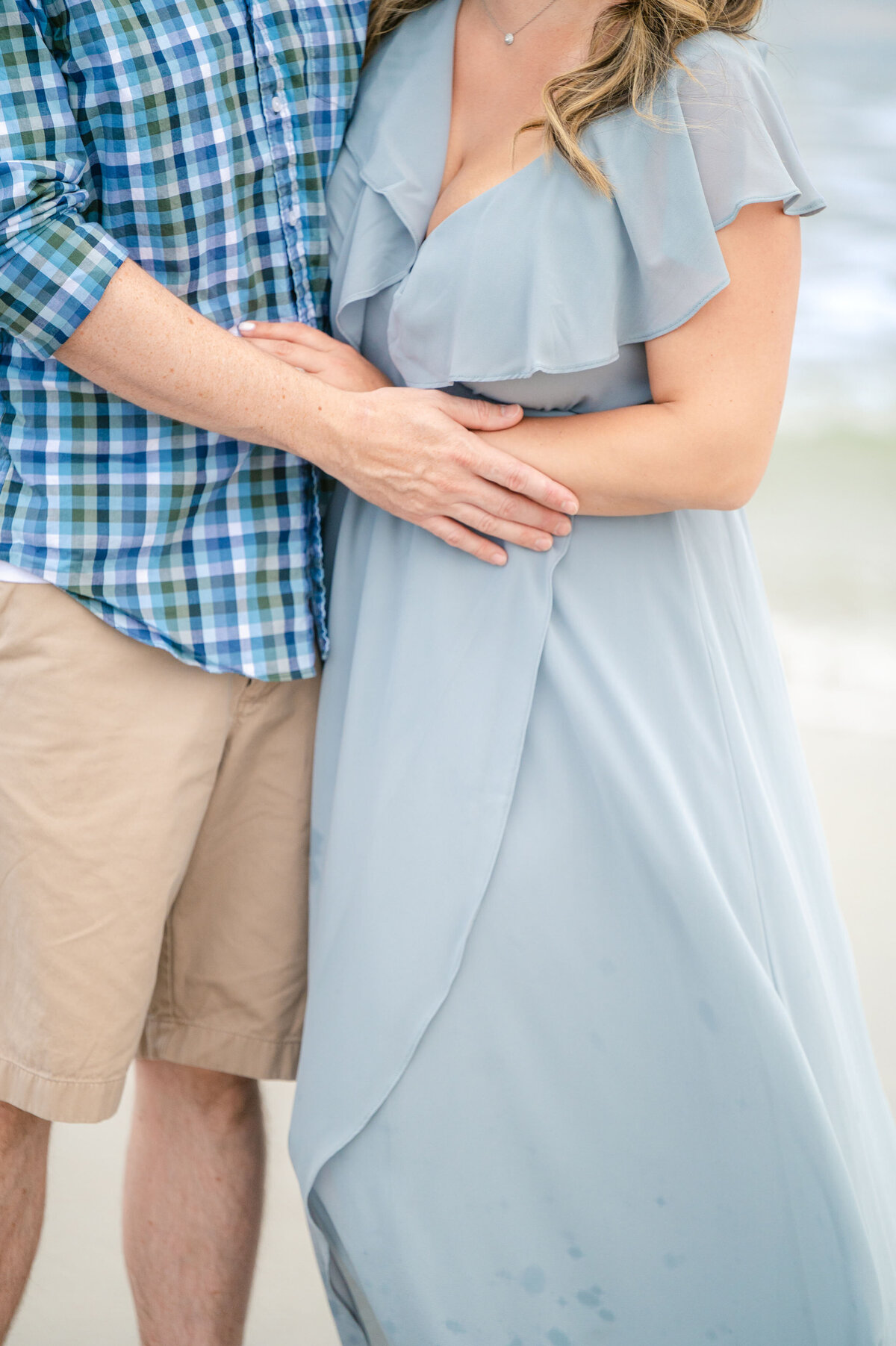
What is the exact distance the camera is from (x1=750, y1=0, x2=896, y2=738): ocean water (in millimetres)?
3475

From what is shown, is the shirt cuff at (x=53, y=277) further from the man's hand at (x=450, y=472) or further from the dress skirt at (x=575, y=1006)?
the dress skirt at (x=575, y=1006)

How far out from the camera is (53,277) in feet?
3.06

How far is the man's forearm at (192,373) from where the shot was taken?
0.96 metres

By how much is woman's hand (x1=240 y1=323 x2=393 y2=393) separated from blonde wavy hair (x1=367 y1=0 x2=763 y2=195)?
0.80ft

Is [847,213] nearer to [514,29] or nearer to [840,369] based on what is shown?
[840,369]

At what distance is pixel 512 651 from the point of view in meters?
1.00

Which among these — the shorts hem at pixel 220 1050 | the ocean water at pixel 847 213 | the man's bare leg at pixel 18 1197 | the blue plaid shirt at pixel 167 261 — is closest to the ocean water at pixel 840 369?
the ocean water at pixel 847 213

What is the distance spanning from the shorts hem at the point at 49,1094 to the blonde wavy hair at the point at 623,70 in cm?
90

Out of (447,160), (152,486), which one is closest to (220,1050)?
(152,486)

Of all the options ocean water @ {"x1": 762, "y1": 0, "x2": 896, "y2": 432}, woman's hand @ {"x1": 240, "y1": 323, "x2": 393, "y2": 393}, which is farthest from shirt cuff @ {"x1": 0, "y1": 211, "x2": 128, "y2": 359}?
ocean water @ {"x1": 762, "y1": 0, "x2": 896, "y2": 432}

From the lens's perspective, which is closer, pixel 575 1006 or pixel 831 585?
pixel 575 1006

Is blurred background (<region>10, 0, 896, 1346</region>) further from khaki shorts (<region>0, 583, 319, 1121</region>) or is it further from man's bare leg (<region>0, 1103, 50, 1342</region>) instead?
khaki shorts (<region>0, 583, 319, 1121</region>)

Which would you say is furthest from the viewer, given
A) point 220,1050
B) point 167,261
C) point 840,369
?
point 840,369

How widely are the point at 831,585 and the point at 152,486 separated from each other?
9.37ft
